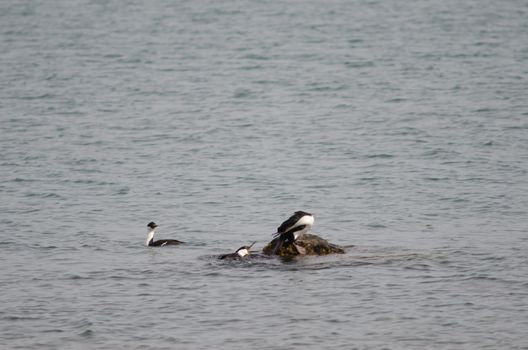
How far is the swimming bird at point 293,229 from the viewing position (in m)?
19.0

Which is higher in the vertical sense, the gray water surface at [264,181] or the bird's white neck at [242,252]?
the bird's white neck at [242,252]

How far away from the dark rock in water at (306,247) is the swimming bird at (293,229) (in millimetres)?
60

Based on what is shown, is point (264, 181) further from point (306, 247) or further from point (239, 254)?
point (239, 254)

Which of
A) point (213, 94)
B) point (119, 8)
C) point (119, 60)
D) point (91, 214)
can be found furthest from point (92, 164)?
point (119, 8)

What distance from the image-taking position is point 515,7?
66562 mm

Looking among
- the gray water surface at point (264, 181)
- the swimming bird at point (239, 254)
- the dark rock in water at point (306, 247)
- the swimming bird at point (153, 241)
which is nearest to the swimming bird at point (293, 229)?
the dark rock in water at point (306, 247)

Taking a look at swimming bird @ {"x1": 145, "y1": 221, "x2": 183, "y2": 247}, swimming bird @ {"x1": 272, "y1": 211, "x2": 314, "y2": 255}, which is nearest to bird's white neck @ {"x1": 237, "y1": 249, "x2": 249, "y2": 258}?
swimming bird @ {"x1": 272, "y1": 211, "x2": 314, "y2": 255}

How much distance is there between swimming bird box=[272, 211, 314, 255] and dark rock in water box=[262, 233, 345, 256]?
0.06 meters

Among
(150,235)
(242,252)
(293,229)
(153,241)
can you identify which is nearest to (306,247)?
(293,229)

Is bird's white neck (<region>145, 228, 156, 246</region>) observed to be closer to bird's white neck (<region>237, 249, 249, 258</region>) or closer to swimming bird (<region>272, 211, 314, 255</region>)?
bird's white neck (<region>237, 249, 249, 258</region>)

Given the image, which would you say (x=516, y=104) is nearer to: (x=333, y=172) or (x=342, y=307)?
(x=333, y=172)

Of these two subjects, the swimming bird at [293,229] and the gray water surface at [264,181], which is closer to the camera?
the gray water surface at [264,181]

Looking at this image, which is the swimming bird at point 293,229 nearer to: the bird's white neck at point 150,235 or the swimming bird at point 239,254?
the swimming bird at point 239,254

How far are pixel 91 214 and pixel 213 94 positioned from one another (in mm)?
22768
